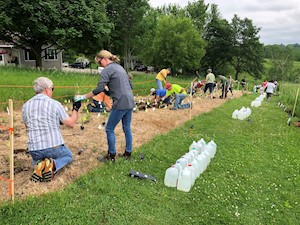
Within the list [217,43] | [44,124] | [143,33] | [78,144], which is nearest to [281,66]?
[217,43]

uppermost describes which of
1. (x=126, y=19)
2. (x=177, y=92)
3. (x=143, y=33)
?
(x=126, y=19)

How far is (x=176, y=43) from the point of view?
33.2 m

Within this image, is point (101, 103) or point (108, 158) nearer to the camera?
point (108, 158)

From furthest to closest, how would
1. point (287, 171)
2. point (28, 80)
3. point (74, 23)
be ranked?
point (74, 23) < point (28, 80) < point (287, 171)

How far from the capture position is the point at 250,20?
42906 millimetres

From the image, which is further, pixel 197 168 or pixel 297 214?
pixel 197 168

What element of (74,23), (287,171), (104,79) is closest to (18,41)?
(74,23)

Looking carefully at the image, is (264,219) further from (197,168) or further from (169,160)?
(169,160)

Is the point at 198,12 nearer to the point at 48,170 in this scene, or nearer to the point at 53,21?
the point at 53,21

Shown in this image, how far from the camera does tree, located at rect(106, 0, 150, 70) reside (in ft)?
86.6

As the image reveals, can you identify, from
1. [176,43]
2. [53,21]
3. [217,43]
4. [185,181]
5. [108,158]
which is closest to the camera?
[185,181]

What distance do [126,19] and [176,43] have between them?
8.58 meters

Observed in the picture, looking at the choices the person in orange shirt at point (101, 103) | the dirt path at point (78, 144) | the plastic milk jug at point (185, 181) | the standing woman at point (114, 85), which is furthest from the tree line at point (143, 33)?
the plastic milk jug at point (185, 181)

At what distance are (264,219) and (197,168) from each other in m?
1.24
